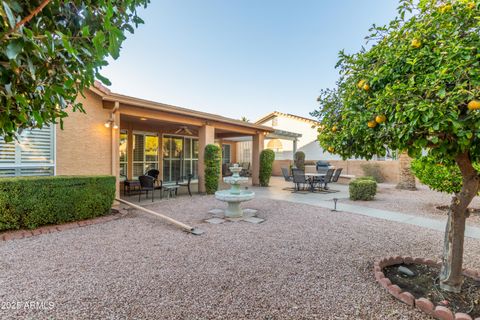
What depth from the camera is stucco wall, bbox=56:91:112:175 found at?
23.6 ft

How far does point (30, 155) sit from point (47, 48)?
722cm

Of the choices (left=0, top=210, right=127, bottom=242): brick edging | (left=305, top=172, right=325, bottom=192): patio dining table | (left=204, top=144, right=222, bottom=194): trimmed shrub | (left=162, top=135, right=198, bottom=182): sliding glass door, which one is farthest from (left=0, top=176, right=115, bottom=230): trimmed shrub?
(left=305, top=172, right=325, bottom=192): patio dining table

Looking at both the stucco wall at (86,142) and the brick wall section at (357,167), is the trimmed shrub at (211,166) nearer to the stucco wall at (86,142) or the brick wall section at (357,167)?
the stucco wall at (86,142)

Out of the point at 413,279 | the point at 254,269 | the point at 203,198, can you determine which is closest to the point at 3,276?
the point at 254,269

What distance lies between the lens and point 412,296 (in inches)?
114

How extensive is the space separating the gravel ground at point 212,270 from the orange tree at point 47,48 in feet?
7.92

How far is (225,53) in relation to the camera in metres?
14.3

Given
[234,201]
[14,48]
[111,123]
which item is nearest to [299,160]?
[234,201]

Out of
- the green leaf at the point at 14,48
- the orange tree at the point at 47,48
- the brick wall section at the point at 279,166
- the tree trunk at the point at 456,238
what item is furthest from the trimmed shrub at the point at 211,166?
the brick wall section at the point at 279,166

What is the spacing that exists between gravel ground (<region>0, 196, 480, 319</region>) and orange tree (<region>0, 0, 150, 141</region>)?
95.1 inches

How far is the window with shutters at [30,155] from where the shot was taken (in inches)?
245

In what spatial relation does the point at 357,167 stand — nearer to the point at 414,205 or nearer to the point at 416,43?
the point at 414,205

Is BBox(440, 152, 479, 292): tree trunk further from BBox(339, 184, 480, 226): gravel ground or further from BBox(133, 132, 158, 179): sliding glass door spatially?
BBox(133, 132, 158, 179): sliding glass door

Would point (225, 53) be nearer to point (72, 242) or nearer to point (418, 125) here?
point (72, 242)
